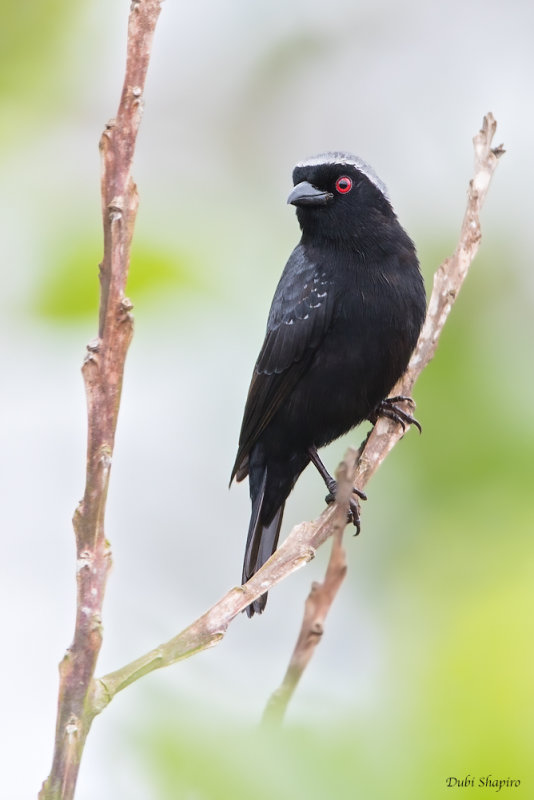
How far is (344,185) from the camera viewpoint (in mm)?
4172

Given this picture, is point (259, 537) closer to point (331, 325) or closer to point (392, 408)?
point (392, 408)

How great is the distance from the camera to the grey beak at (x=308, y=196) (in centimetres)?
399

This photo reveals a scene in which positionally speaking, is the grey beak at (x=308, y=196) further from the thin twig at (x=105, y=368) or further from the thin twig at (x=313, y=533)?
the thin twig at (x=105, y=368)

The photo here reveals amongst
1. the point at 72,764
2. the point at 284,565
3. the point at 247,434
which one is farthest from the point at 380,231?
the point at 72,764

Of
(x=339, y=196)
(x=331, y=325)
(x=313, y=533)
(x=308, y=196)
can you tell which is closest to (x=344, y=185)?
(x=339, y=196)

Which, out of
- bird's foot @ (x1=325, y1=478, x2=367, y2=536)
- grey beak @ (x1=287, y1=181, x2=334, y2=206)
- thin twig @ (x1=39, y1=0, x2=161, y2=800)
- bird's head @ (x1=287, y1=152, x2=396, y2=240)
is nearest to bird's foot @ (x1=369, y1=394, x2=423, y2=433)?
bird's foot @ (x1=325, y1=478, x2=367, y2=536)

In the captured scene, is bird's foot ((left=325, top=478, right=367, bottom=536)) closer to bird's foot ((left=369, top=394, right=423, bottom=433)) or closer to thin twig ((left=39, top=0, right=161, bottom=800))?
bird's foot ((left=369, top=394, right=423, bottom=433))

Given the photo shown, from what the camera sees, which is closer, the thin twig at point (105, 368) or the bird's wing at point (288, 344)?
the thin twig at point (105, 368)

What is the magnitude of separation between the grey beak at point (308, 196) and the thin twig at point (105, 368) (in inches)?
117

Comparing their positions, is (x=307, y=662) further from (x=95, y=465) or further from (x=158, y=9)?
(x=158, y=9)

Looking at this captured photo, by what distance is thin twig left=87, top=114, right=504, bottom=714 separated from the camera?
1.08 metres

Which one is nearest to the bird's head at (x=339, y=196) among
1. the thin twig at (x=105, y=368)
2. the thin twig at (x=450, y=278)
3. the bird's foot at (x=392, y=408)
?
the bird's foot at (x=392, y=408)

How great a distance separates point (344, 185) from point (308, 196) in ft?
0.72

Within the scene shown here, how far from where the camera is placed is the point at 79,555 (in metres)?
1.06
